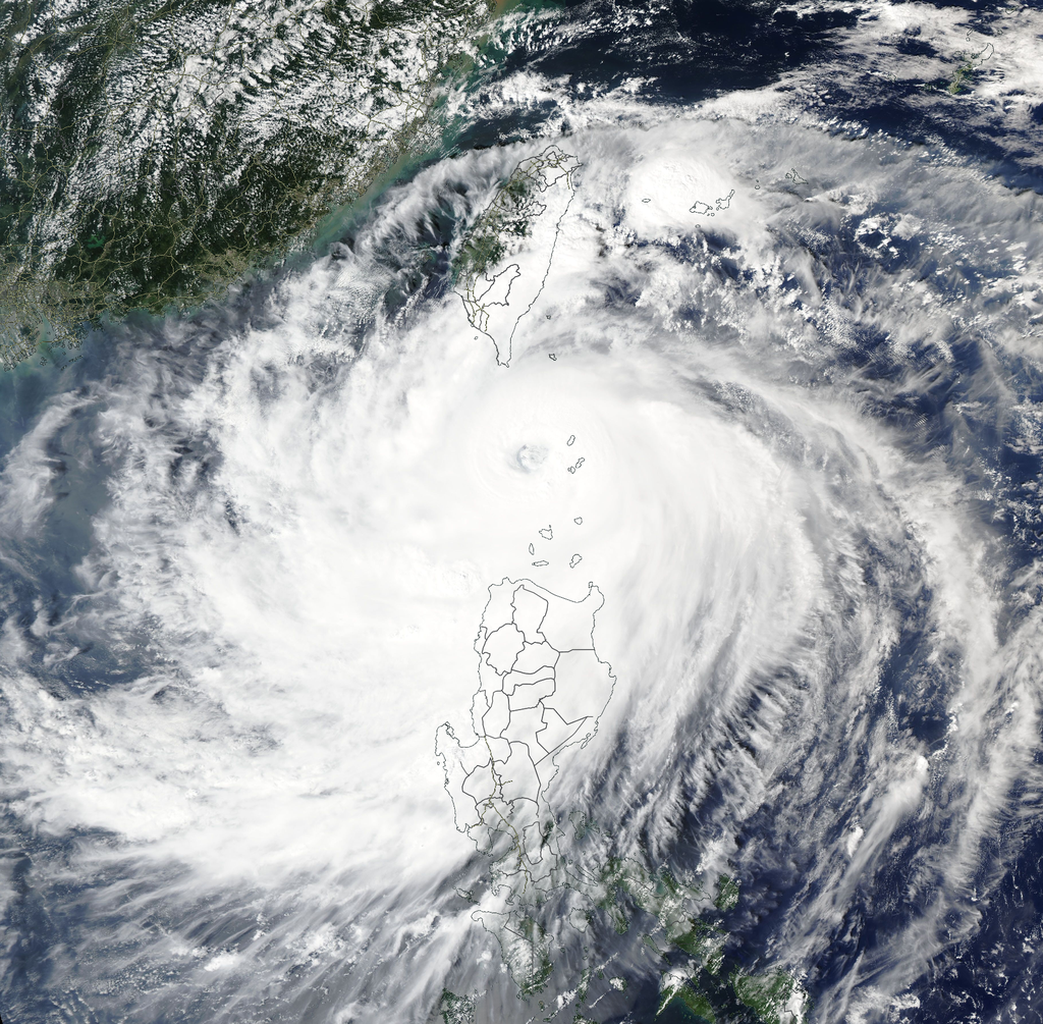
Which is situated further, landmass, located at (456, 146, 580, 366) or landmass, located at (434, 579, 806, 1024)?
landmass, located at (456, 146, 580, 366)

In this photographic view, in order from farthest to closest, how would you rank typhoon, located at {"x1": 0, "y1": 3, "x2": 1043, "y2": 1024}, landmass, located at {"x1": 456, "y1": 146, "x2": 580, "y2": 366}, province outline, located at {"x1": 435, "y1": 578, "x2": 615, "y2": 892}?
landmass, located at {"x1": 456, "y1": 146, "x2": 580, "y2": 366} < province outline, located at {"x1": 435, "y1": 578, "x2": 615, "y2": 892} < typhoon, located at {"x1": 0, "y1": 3, "x2": 1043, "y2": 1024}

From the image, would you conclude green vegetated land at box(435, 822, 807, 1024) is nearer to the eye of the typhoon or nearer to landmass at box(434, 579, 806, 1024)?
landmass at box(434, 579, 806, 1024)

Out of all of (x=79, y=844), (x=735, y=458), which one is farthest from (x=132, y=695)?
(x=735, y=458)

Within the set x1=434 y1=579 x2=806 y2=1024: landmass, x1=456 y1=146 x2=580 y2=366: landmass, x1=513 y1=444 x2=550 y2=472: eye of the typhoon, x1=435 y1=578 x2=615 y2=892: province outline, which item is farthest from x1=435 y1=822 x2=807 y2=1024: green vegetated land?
x1=456 y1=146 x2=580 y2=366: landmass

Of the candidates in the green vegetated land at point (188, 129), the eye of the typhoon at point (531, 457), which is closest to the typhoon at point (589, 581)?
the eye of the typhoon at point (531, 457)

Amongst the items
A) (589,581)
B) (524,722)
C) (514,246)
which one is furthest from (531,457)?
(524,722)

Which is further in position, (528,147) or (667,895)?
(528,147)

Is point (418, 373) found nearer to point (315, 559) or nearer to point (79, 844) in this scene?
point (315, 559)
